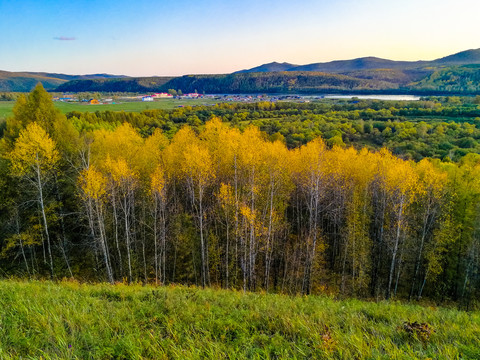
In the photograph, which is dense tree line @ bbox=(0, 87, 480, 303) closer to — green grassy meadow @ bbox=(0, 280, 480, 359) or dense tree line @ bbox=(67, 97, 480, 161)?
green grassy meadow @ bbox=(0, 280, 480, 359)

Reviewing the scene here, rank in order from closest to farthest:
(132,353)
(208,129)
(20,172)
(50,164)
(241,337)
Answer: (132,353)
(241,337)
(20,172)
(50,164)
(208,129)

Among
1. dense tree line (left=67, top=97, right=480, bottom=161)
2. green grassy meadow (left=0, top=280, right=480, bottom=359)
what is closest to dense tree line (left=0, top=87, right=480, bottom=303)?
green grassy meadow (left=0, top=280, right=480, bottom=359)

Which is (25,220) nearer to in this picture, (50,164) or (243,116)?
(50,164)

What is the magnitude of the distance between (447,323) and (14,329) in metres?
10.4

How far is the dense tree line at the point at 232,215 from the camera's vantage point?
21.7 m

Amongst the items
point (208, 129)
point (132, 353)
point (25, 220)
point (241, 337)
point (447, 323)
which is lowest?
point (25, 220)

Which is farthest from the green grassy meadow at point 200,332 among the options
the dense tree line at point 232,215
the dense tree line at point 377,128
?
the dense tree line at point 377,128

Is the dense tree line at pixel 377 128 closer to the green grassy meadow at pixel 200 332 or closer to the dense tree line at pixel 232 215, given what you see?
the dense tree line at pixel 232 215

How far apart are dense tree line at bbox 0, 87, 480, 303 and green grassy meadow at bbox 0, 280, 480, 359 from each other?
1321cm

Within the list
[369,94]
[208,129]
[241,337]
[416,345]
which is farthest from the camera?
[369,94]

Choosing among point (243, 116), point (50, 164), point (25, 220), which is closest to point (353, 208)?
point (50, 164)

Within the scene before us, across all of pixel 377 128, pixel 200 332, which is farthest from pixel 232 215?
pixel 377 128

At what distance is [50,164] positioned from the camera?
22.1 meters

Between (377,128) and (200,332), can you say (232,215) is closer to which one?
(200,332)
